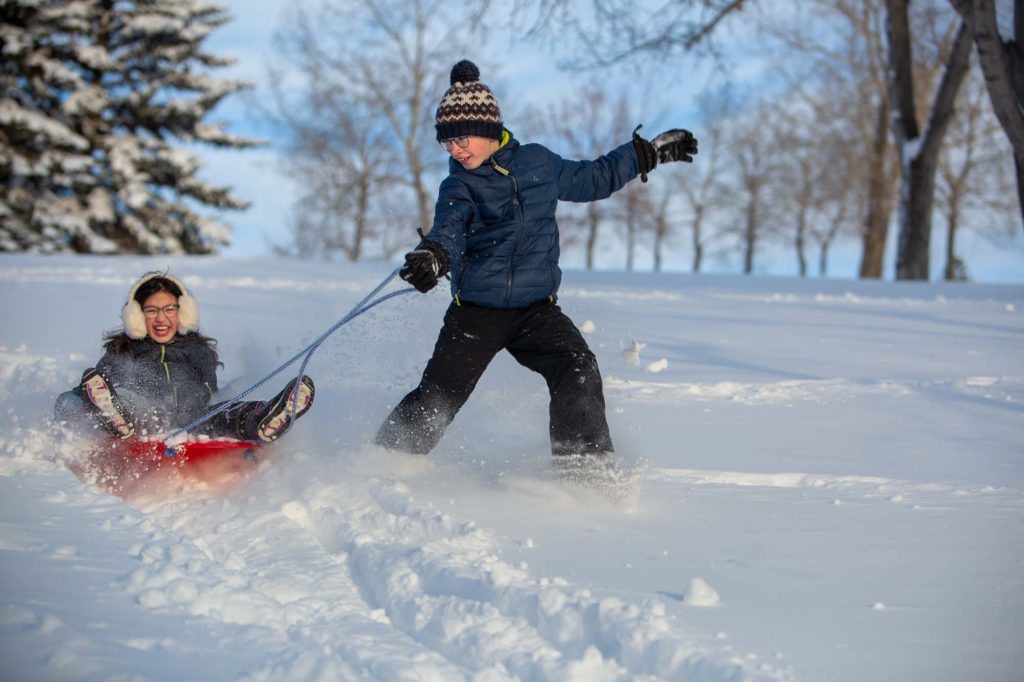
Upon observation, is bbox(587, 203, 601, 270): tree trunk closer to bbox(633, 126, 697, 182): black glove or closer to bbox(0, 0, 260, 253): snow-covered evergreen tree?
bbox(0, 0, 260, 253): snow-covered evergreen tree

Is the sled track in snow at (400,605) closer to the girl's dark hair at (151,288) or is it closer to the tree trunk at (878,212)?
the girl's dark hair at (151,288)

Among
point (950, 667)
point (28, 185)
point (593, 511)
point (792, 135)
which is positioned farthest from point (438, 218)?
point (792, 135)

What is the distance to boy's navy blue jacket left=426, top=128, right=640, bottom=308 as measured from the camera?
147 inches

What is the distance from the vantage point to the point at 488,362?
387cm

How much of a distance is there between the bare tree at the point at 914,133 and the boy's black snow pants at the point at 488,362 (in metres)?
13.0

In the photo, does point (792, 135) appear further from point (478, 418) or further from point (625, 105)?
point (478, 418)

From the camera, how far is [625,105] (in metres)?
36.0

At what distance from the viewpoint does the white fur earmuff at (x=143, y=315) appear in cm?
454

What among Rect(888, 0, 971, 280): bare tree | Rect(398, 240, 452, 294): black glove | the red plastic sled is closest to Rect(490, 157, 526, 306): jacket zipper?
Rect(398, 240, 452, 294): black glove

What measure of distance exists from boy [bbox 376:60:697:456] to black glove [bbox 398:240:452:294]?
0.04 meters

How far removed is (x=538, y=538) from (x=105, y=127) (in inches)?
1060

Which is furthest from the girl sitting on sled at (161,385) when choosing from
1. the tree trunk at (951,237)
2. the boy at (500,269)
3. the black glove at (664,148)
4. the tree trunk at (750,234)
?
the tree trunk at (750,234)

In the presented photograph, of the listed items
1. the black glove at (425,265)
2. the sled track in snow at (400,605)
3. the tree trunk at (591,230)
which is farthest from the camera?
the tree trunk at (591,230)

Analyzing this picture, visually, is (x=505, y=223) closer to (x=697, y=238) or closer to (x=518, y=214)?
(x=518, y=214)
